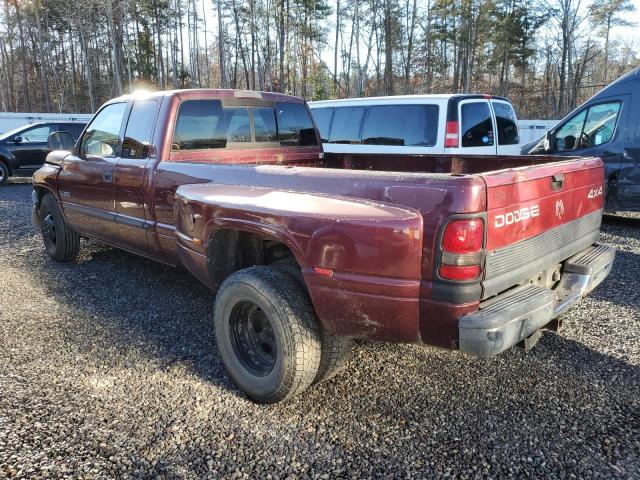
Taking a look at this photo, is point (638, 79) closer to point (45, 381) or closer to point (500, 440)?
point (500, 440)

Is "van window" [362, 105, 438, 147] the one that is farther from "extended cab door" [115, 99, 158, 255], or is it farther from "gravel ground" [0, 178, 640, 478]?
"extended cab door" [115, 99, 158, 255]

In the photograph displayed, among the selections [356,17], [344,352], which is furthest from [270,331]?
[356,17]

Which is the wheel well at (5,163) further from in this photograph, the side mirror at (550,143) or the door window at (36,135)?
the side mirror at (550,143)

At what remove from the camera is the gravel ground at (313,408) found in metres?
2.30

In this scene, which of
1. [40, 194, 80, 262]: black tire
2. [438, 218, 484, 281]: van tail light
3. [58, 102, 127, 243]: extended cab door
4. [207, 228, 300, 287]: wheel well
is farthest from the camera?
[40, 194, 80, 262]: black tire

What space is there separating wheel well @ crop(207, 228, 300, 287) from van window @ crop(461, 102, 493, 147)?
5316mm

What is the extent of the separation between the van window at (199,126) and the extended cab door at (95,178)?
0.79m

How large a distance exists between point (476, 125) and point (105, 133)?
18.1 ft

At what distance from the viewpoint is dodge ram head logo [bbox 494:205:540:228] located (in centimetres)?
228

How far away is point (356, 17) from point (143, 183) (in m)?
40.5

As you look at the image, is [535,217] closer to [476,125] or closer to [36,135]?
[476,125]

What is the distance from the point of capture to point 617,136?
704 cm

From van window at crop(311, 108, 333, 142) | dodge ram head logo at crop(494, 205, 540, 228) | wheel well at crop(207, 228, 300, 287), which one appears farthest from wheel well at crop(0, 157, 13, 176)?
dodge ram head logo at crop(494, 205, 540, 228)

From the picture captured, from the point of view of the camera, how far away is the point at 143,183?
402 centimetres
